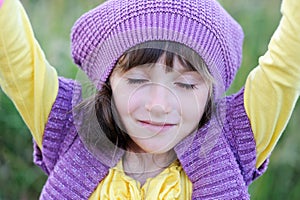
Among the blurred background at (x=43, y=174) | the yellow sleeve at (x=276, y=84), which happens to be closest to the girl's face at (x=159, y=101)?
the yellow sleeve at (x=276, y=84)

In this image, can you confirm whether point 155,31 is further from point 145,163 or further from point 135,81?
point 145,163

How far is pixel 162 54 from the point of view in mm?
1387

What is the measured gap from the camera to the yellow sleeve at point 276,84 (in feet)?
4.56

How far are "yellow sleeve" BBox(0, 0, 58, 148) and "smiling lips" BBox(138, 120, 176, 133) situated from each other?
9.5 inches

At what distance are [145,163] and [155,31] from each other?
0.30 m

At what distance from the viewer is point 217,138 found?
59.4 inches

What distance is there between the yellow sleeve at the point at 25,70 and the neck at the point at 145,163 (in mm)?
204

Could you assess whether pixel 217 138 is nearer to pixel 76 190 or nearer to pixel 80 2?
pixel 76 190

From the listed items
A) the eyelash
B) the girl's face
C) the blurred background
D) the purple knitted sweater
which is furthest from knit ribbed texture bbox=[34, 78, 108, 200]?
the blurred background

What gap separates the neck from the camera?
1517 mm

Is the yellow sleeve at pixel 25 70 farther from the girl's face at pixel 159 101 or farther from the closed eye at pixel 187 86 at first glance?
the closed eye at pixel 187 86

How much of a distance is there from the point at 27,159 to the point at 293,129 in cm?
95

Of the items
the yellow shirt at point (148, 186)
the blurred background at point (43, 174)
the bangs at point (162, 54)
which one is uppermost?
the bangs at point (162, 54)

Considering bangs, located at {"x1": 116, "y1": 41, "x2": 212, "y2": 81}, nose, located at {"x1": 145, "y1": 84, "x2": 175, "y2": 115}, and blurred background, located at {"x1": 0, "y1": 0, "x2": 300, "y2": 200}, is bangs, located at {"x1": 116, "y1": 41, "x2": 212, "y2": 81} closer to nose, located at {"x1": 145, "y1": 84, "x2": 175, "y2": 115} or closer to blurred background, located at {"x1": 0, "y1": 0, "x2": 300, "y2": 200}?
nose, located at {"x1": 145, "y1": 84, "x2": 175, "y2": 115}
